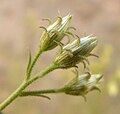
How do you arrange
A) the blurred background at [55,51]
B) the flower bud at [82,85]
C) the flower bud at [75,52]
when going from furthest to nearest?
the blurred background at [55,51] → the flower bud at [82,85] → the flower bud at [75,52]

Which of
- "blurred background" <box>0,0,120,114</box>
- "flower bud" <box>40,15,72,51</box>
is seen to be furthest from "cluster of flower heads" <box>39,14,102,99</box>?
"blurred background" <box>0,0,120,114</box>

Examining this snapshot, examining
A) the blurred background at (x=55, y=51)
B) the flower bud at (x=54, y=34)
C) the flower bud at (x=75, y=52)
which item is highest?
the blurred background at (x=55, y=51)

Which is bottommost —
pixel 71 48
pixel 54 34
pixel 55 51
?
pixel 71 48

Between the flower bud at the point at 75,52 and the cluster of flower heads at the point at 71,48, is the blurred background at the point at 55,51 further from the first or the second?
the flower bud at the point at 75,52

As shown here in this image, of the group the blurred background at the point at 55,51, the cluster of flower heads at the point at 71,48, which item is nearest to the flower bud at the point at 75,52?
the cluster of flower heads at the point at 71,48

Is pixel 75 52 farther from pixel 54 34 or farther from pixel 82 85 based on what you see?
pixel 82 85

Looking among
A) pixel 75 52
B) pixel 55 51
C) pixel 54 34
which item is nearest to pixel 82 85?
pixel 75 52

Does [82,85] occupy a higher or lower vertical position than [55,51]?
lower

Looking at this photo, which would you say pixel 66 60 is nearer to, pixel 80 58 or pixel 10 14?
pixel 80 58
